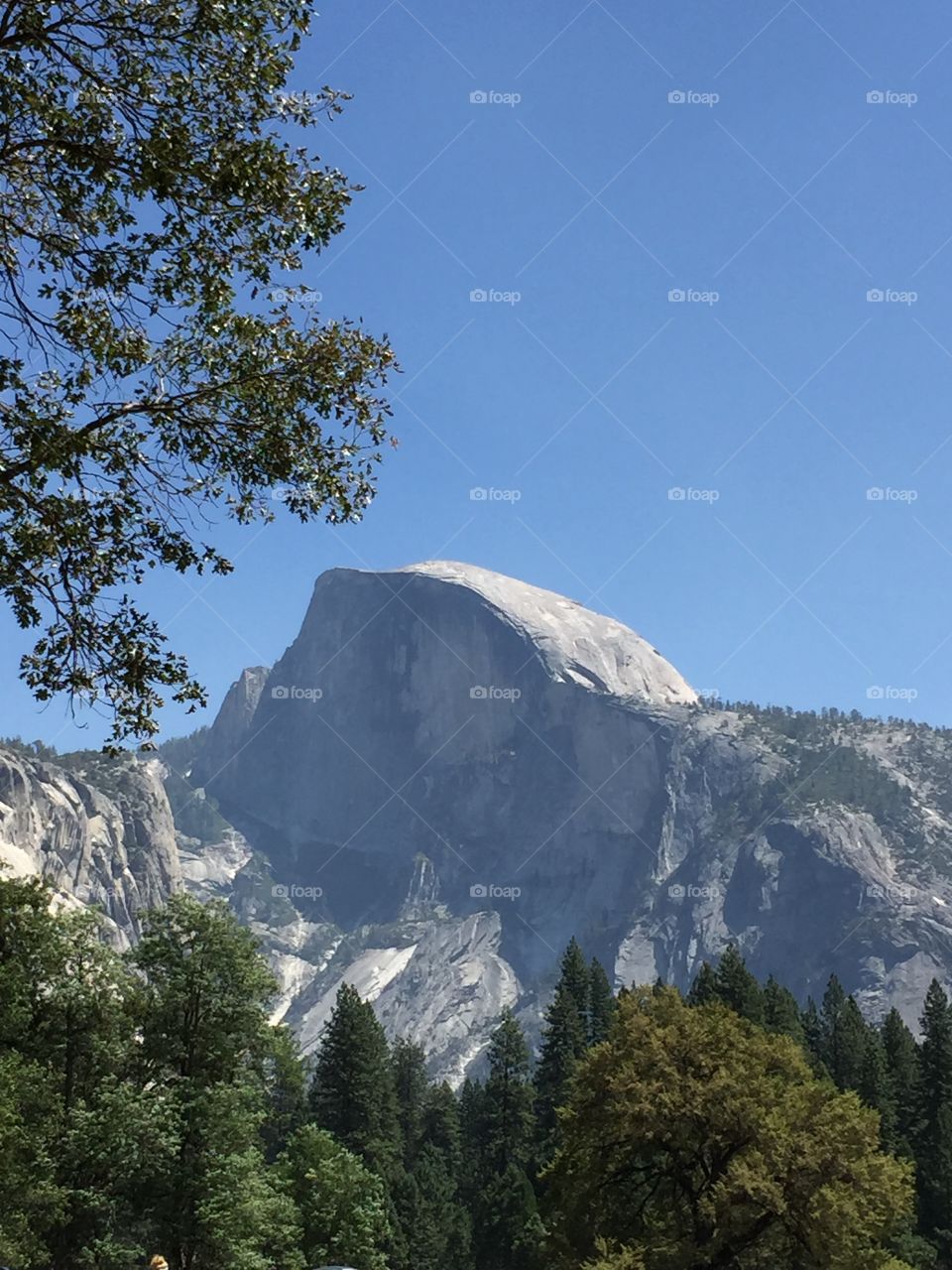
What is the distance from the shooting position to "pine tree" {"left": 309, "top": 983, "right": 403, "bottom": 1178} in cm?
8450

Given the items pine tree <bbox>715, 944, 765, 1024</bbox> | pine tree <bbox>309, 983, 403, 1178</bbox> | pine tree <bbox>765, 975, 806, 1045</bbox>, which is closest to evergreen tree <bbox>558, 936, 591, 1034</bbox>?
pine tree <bbox>765, 975, 806, 1045</bbox>

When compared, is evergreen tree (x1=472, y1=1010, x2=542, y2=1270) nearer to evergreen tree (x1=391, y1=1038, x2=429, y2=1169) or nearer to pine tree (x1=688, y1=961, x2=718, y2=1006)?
evergreen tree (x1=391, y1=1038, x2=429, y2=1169)

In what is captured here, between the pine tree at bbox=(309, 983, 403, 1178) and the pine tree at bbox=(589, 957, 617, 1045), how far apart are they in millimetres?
19526

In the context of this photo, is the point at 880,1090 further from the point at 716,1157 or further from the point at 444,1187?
the point at 716,1157

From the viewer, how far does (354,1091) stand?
87.2 m

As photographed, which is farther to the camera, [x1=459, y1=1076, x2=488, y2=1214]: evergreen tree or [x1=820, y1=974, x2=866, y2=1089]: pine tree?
[x1=820, y1=974, x2=866, y2=1089]: pine tree

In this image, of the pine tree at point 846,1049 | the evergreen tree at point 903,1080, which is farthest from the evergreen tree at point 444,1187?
the evergreen tree at point 903,1080

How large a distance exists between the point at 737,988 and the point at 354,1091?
28.3 meters

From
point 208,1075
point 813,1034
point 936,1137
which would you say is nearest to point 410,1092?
point 813,1034

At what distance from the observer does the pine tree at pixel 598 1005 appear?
104 meters

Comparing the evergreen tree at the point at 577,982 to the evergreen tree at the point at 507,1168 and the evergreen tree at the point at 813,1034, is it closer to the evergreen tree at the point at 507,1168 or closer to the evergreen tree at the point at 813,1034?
the evergreen tree at the point at 507,1168

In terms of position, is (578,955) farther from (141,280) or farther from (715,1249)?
(141,280)

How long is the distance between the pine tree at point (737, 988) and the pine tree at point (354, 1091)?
2495 centimetres

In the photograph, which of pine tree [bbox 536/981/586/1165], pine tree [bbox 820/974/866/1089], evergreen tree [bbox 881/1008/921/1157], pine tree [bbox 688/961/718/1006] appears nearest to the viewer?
evergreen tree [bbox 881/1008/921/1157]
